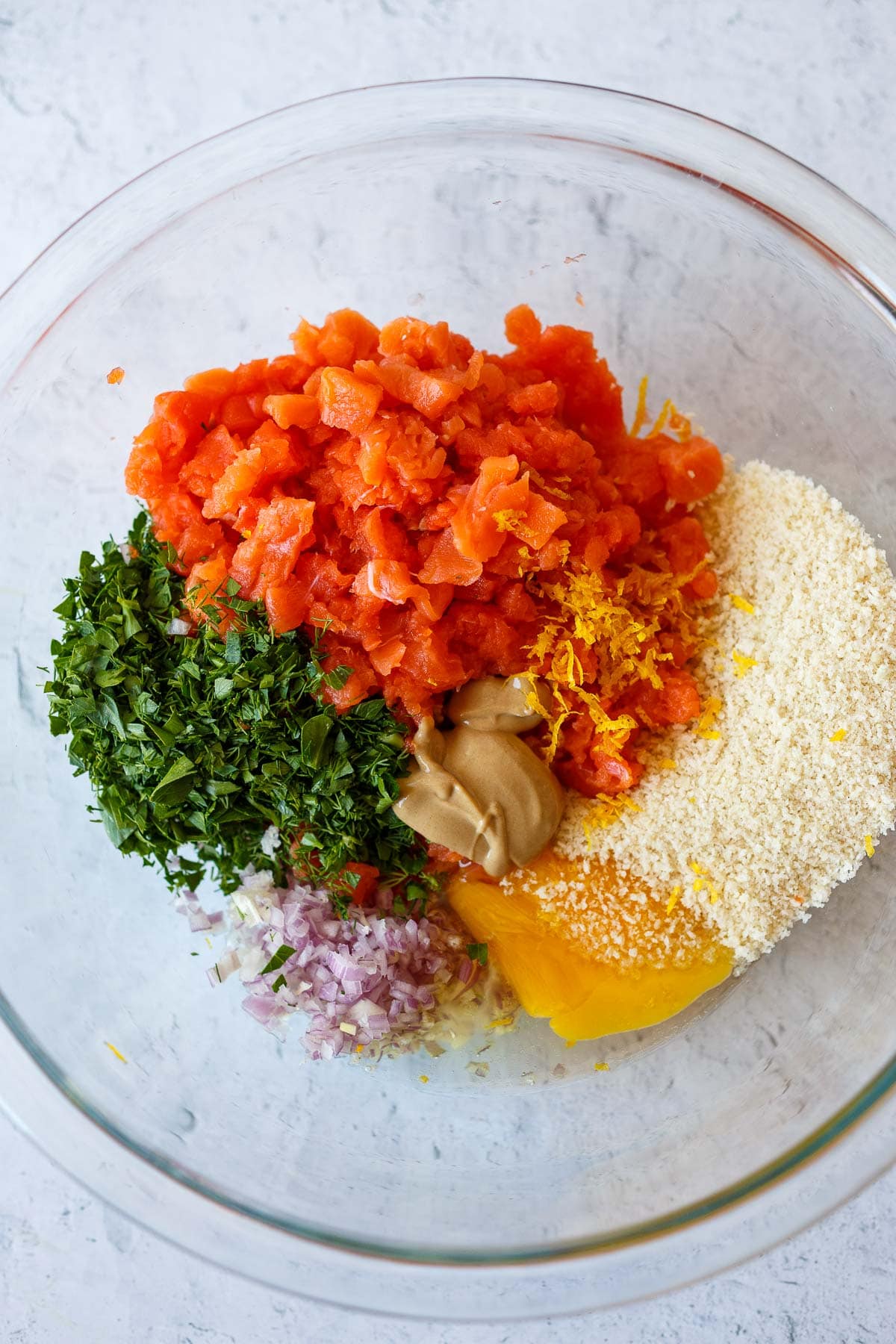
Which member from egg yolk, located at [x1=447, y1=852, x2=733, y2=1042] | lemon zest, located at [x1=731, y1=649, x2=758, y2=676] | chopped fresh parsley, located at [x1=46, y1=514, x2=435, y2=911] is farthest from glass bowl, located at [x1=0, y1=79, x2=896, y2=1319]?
lemon zest, located at [x1=731, y1=649, x2=758, y2=676]

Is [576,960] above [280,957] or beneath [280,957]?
beneath

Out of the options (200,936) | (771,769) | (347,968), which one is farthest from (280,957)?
(771,769)

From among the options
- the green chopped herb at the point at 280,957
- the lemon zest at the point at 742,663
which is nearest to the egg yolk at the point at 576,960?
the green chopped herb at the point at 280,957

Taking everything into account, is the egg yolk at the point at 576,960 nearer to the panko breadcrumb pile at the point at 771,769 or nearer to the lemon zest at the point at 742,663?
the panko breadcrumb pile at the point at 771,769

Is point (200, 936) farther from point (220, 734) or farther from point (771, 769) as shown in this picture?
point (771, 769)

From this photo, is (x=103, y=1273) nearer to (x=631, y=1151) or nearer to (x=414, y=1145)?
(x=414, y=1145)
